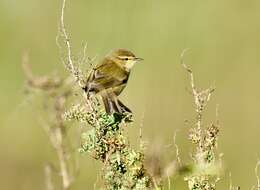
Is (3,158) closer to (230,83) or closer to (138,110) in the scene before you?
(138,110)

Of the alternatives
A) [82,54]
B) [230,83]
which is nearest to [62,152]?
[82,54]

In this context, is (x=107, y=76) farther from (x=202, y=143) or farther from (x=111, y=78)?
(x=202, y=143)

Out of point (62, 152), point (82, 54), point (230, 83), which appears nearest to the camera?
point (82, 54)

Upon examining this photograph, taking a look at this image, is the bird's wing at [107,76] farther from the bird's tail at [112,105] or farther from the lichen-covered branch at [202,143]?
the lichen-covered branch at [202,143]

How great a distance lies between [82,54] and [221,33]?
9.71 meters

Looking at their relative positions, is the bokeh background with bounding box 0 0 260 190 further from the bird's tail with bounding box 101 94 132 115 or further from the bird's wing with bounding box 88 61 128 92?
the bird's tail with bounding box 101 94 132 115

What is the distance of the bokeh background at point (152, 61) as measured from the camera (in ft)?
38.6

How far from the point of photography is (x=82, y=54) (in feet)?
18.7

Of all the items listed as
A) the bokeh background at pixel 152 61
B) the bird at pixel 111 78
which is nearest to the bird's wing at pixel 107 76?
the bird at pixel 111 78

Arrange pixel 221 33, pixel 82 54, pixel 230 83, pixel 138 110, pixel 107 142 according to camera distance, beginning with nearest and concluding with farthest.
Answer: pixel 107 142 < pixel 82 54 < pixel 138 110 < pixel 230 83 < pixel 221 33

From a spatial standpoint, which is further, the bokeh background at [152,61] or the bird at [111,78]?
the bokeh background at [152,61]

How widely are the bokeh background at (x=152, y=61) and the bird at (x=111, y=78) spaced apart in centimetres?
269

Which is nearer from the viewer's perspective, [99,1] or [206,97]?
[206,97]

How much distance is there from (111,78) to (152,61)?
684 cm
